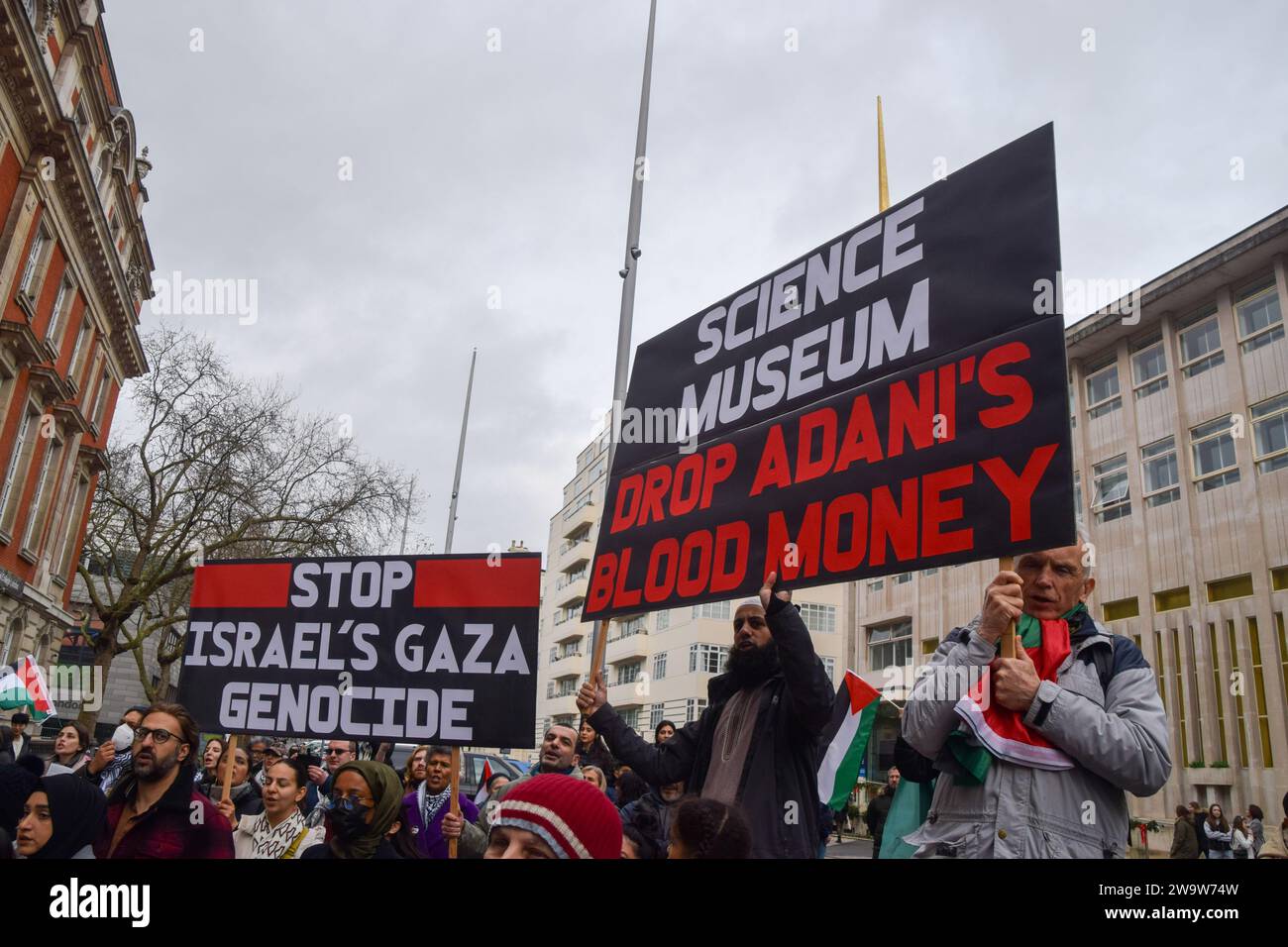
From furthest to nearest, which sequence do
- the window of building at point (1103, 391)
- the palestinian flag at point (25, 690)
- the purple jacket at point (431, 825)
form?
the window of building at point (1103, 391), the palestinian flag at point (25, 690), the purple jacket at point (431, 825)

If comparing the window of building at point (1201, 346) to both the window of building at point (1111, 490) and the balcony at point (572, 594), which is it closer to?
the window of building at point (1111, 490)

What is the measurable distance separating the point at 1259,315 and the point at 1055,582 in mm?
25861

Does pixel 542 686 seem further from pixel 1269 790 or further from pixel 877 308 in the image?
pixel 877 308

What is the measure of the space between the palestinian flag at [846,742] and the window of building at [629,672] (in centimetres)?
4543

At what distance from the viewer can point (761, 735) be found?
3.52 meters

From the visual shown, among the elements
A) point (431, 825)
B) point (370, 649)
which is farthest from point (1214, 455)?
point (370, 649)

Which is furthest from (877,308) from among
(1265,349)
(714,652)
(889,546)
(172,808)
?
(714,652)

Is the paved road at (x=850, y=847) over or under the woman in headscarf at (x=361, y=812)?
under

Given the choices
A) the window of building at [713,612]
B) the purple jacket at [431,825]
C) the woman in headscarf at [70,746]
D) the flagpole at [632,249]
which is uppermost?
the flagpole at [632,249]

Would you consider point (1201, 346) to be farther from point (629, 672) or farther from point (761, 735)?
point (629, 672)

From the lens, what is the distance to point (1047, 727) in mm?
2398

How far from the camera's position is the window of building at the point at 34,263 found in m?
22.1

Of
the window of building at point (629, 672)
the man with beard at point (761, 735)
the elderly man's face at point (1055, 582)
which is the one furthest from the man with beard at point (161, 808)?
the window of building at point (629, 672)

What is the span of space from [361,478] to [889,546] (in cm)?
2666
